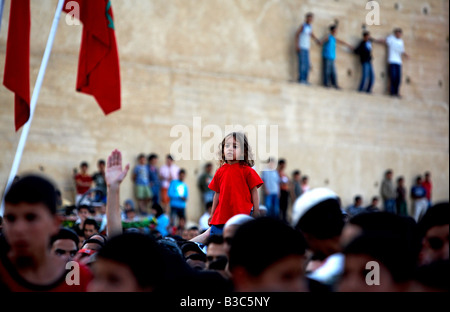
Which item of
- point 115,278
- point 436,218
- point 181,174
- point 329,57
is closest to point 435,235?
point 436,218

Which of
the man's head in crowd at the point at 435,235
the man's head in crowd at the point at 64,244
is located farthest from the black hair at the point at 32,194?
the man's head in crowd at the point at 64,244

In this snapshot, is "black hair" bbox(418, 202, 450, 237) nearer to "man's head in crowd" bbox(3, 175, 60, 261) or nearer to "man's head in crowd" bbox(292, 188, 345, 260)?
"man's head in crowd" bbox(292, 188, 345, 260)

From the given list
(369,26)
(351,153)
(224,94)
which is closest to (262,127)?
(224,94)

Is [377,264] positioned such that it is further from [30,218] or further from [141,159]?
[141,159]

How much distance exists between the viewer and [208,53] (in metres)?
21.3

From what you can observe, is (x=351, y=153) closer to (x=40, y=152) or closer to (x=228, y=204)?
(x=40, y=152)

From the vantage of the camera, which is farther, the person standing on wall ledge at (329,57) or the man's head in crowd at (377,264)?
the person standing on wall ledge at (329,57)

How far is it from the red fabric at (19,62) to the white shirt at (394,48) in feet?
53.7

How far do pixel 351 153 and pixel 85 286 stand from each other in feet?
64.2

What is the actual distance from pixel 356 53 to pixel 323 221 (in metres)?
19.6

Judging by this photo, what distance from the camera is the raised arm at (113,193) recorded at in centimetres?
521

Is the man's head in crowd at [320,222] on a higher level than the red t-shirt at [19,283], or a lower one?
higher

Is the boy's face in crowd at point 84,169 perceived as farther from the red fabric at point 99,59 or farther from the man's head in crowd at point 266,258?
the man's head in crowd at point 266,258

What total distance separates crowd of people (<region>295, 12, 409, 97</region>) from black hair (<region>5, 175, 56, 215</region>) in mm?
18873
